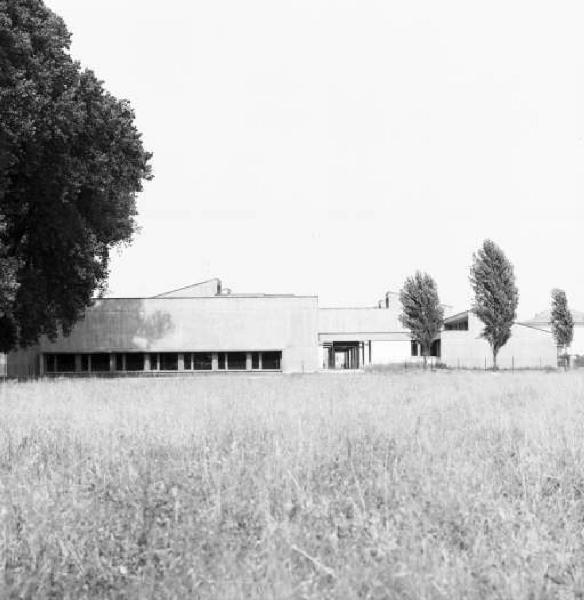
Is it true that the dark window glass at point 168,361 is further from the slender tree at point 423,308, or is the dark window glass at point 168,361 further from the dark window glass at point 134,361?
the slender tree at point 423,308

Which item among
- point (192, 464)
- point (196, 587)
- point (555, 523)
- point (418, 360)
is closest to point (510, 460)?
point (555, 523)

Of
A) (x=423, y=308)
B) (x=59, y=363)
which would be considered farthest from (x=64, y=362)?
(x=423, y=308)

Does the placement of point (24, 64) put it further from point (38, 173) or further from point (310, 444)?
point (310, 444)

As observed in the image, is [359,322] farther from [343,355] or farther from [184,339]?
[184,339]

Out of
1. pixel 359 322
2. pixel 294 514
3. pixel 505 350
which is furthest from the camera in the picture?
pixel 359 322

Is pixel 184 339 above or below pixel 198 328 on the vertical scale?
below

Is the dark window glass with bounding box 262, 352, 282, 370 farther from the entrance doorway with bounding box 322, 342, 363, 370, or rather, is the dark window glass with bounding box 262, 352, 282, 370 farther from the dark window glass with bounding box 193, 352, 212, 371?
the entrance doorway with bounding box 322, 342, 363, 370

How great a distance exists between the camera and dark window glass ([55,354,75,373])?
2434 inches

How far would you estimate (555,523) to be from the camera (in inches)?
191

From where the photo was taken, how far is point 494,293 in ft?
185

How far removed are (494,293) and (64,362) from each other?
37732 millimetres

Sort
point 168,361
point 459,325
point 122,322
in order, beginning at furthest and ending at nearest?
point 459,325, point 168,361, point 122,322

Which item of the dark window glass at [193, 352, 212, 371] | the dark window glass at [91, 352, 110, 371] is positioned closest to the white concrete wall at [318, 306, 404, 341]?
the dark window glass at [193, 352, 212, 371]

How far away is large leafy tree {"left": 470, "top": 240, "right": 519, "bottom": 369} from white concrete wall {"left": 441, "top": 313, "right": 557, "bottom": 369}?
1533cm
